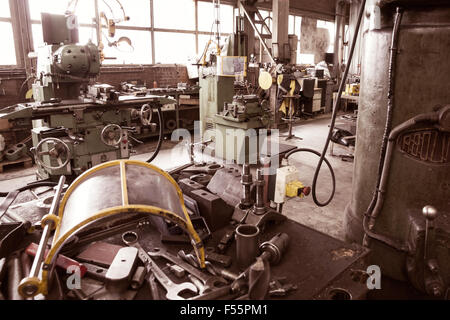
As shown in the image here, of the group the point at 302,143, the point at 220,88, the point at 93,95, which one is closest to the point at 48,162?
the point at 93,95

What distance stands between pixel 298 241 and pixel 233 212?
0.73 feet

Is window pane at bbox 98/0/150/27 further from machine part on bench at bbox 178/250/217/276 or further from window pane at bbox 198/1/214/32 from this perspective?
machine part on bench at bbox 178/250/217/276

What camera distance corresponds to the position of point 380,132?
4.77 feet

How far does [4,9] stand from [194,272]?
13.7ft

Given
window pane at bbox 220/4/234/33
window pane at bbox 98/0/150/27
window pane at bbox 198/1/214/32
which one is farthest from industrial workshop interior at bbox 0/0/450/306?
window pane at bbox 220/4/234/33

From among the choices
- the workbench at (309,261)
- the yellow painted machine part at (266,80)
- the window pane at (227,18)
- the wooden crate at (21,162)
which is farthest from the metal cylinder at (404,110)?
the window pane at (227,18)

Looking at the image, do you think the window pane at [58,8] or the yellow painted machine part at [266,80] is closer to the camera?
the yellow painted machine part at [266,80]

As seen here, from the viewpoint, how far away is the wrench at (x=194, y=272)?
77cm

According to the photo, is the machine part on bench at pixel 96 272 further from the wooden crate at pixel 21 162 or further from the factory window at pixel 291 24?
the factory window at pixel 291 24

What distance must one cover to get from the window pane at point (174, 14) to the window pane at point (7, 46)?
192cm

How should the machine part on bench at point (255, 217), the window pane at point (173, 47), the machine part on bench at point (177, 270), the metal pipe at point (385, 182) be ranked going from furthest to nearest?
the window pane at point (173, 47) → the metal pipe at point (385, 182) → the machine part on bench at point (255, 217) → the machine part on bench at point (177, 270)

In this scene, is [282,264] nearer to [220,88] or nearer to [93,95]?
[93,95]

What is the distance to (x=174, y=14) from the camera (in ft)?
17.0

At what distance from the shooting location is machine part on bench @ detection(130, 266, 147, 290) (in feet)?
2.52
